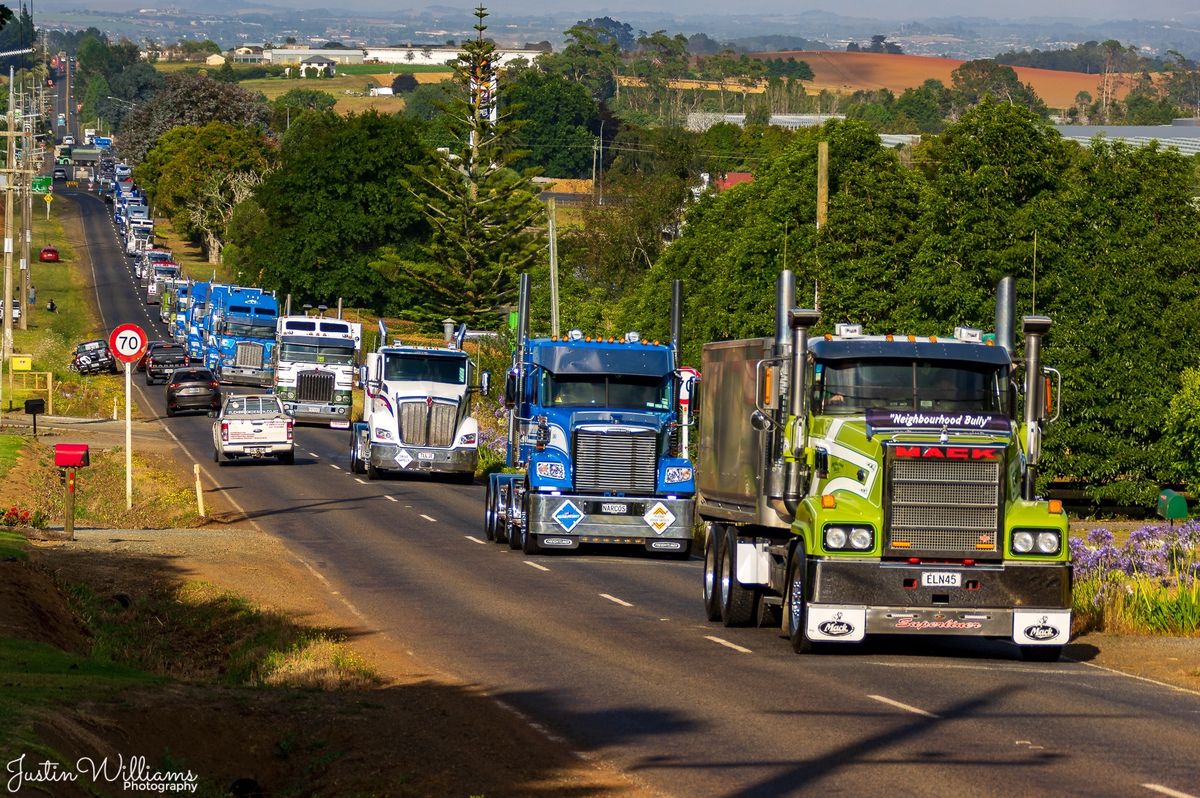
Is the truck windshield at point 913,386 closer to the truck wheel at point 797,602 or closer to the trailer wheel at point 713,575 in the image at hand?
the truck wheel at point 797,602

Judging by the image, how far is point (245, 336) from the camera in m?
79.8

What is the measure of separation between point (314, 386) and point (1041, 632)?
1976 inches

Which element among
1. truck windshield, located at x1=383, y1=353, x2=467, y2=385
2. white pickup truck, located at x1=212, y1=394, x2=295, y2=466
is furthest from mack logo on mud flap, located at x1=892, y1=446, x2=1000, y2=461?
white pickup truck, located at x1=212, y1=394, x2=295, y2=466

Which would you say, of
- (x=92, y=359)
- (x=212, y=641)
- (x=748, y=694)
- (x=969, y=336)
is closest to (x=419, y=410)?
(x=212, y=641)

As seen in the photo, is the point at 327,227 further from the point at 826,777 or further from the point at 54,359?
the point at 826,777

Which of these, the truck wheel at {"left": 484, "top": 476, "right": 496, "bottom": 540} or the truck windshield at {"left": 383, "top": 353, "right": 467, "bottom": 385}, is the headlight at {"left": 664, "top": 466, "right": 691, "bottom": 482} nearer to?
the truck wheel at {"left": 484, "top": 476, "right": 496, "bottom": 540}

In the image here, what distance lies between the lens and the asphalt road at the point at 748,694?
13.3 metres

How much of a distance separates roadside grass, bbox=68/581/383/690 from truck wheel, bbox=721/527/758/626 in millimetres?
4648

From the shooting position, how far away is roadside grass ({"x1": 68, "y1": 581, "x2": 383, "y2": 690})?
713 inches

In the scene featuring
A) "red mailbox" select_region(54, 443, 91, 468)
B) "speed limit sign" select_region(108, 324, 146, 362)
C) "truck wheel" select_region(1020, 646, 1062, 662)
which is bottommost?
"truck wheel" select_region(1020, 646, 1062, 662)

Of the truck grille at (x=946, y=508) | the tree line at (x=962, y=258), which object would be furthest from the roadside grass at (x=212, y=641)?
the tree line at (x=962, y=258)

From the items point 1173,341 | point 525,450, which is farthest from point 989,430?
point 1173,341

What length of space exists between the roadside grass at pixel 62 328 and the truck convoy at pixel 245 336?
477cm

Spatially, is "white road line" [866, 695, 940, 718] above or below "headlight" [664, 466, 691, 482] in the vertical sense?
below
